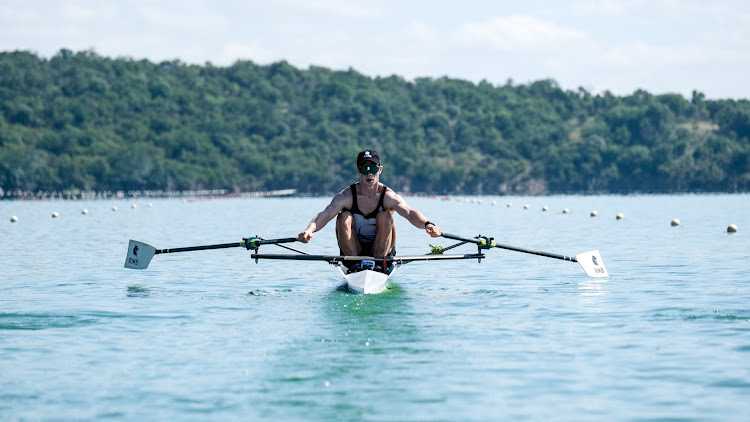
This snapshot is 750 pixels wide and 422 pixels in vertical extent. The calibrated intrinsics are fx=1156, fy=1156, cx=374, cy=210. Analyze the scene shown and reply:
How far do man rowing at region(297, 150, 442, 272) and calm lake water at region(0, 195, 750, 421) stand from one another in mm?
947

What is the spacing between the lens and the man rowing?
64.4 ft

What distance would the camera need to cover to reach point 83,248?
35594 millimetres

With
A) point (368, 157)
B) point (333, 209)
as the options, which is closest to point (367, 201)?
point (333, 209)

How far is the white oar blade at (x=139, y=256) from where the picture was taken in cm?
2423

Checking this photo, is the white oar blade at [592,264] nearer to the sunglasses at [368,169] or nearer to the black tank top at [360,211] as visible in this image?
the black tank top at [360,211]

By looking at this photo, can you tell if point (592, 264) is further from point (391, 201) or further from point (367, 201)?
point (367, 201)

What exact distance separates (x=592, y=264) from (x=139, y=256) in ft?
30.8

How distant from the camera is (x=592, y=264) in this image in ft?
76.2

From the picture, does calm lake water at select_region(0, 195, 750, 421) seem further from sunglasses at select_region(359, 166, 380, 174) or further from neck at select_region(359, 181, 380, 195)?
sunglasses at select_region(359, 166, 380, 174)

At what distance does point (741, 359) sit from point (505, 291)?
7923mm

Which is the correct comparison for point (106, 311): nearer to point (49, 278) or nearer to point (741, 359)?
point (49, 278)

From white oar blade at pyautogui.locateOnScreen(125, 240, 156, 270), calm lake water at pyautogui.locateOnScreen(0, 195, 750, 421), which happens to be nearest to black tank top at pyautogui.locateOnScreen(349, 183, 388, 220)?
calm lake water at pyautogui.locateOnScreen(0, 195, 750, 421)

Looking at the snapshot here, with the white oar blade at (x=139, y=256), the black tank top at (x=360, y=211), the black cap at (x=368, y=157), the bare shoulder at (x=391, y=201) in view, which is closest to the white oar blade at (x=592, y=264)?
the bare shoulder at (x=391, y=201)

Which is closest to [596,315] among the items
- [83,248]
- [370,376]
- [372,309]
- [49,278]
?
[372,309]
